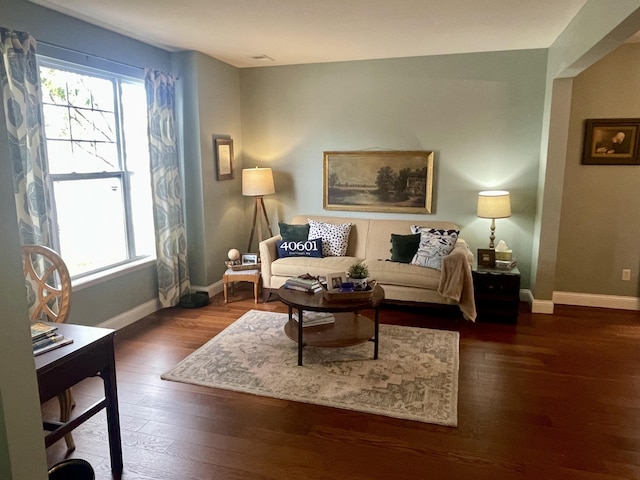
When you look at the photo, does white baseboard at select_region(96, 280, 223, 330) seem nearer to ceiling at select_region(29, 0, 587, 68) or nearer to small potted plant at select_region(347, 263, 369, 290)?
small potted plant at select_region(347, 263, 369, 290)

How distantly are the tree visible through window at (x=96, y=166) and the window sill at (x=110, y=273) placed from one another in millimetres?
68

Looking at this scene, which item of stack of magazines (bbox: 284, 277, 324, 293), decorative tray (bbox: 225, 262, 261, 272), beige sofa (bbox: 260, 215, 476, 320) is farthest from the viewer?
decorative tray (bbox: 225, 262, 261, 272)

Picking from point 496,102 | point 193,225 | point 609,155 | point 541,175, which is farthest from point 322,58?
point 609,155

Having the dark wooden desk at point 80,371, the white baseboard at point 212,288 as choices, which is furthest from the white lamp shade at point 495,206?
the dark wooden desk at point 80,371

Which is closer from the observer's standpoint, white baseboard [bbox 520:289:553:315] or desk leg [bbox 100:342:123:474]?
desk leg [bbox 100:342:123:474]

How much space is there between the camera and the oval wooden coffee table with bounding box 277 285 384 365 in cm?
316

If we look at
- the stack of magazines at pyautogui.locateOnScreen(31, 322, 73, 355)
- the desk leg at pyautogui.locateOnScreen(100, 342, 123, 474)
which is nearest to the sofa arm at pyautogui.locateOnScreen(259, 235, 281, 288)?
the desk leg at pyautogui.locateOnScreen(100, 342, 123, 474)

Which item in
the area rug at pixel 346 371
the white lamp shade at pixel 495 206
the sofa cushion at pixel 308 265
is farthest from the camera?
the sofa cushion at pixel 308 265

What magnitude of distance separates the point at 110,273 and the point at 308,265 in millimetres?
1816

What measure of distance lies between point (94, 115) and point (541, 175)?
165 inches

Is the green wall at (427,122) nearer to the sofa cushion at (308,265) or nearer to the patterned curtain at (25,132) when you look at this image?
the sofa cushion at (308,265)

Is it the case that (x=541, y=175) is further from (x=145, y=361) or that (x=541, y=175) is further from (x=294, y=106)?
(x=145, y=361)

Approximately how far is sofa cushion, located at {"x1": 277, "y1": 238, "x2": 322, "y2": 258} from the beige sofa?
0.25 feet

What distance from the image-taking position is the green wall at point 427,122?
454 cm
